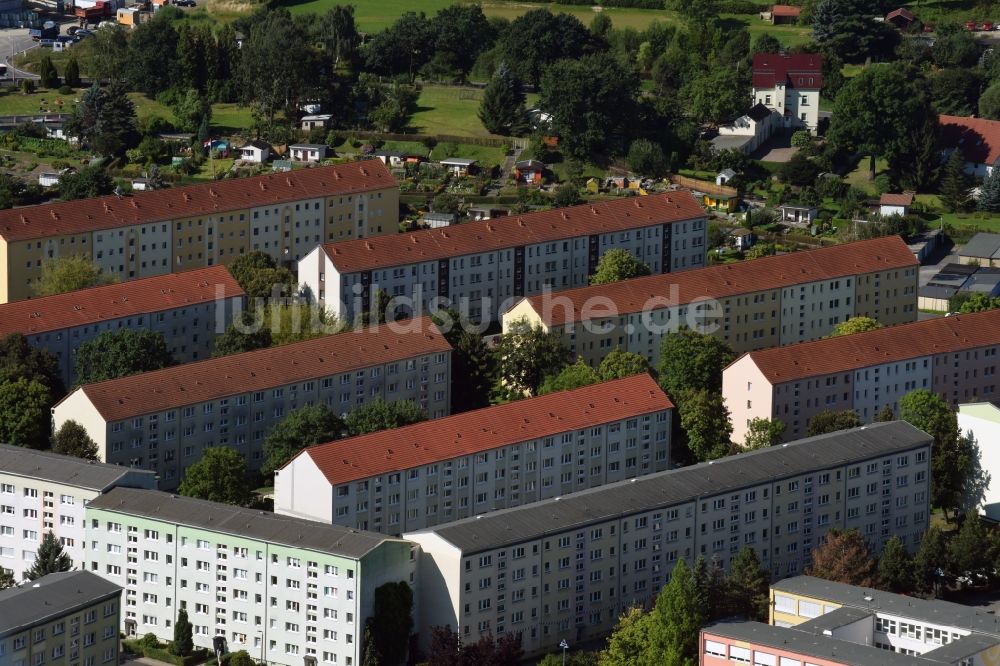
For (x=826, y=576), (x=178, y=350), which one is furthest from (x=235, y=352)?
(x=826, y=576)

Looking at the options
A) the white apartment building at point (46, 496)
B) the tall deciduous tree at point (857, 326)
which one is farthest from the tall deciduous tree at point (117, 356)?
the tall deciduous tree at point (857, 326)

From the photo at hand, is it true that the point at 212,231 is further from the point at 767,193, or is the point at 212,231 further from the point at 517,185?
the point at 767,193

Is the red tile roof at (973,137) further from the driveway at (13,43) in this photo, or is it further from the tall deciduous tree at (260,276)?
the driveway at (13,43)

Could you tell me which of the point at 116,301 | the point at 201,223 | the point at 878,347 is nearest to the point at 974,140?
the point at 878,347

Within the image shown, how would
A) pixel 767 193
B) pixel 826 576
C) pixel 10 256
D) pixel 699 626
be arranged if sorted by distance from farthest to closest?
1. pixel 767 193
2. pixel 10 256
3. pixel 826 576
4. pixel 699 626

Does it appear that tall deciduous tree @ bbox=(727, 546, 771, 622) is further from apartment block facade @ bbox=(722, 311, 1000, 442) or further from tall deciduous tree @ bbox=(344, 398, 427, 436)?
tall deciduous tree @ bbox=(344, 398, 427, 436)

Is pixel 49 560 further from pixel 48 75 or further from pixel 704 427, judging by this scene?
pixel 48 75
